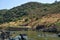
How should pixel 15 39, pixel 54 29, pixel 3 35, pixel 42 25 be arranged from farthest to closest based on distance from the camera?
pixel 42 25, pixel 54 29, pixel 3 35, pixel 15 39

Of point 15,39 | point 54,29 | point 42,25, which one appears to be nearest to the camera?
point 15,39

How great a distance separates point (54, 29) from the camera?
3834 inches

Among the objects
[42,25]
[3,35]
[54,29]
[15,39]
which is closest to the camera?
[15,39]

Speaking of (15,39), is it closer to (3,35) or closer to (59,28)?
(3,35)

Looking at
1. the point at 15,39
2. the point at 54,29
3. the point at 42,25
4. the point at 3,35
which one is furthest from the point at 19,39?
the point at 42,25

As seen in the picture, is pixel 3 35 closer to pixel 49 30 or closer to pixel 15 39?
pixel 15 39

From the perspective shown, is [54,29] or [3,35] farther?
[54,29]

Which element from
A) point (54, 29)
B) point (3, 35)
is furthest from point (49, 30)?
point (3, 35)

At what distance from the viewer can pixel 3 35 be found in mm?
56031

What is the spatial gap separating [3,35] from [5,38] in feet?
10.6

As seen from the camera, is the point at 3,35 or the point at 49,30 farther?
the point at 49,30

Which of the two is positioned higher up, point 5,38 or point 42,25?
point 5,38

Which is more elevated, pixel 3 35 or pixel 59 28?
pixel 3 35

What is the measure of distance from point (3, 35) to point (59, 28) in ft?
152
